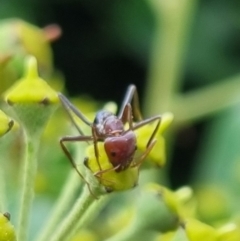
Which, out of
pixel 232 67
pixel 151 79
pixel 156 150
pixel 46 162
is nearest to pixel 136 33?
pixel 232 67

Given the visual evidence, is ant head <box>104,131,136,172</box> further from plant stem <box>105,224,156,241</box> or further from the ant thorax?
plant stem <box>105,224,156,241</box>

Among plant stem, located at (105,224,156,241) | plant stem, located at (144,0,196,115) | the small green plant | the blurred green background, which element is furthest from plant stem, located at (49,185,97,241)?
the blurred green background

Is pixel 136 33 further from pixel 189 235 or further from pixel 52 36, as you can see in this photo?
pixel 189 235

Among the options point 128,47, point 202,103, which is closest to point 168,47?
point 202,103

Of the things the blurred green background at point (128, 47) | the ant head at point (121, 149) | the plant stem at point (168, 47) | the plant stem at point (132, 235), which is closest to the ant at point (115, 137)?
the ant head at point (121, 149)

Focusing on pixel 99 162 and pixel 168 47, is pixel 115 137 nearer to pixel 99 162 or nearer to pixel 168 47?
pixel 99 162

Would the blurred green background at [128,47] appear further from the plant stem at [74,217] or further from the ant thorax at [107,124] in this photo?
the plant stem at [74,217]
